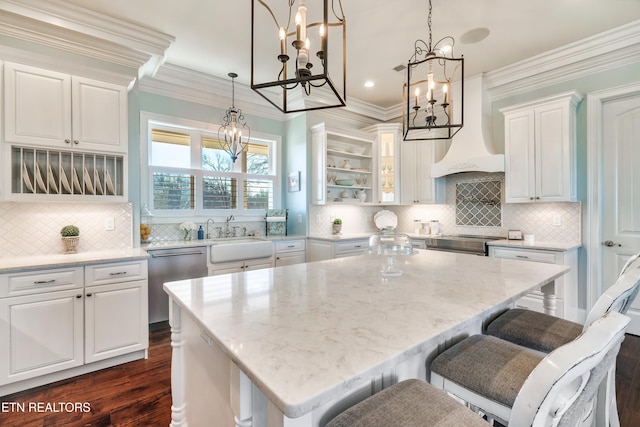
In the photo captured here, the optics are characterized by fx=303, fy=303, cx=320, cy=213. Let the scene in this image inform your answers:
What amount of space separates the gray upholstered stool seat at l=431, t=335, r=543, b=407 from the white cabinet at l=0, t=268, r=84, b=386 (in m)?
2.62

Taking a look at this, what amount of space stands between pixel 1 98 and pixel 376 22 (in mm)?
3136

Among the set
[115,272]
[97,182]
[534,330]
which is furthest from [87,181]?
[534,330]

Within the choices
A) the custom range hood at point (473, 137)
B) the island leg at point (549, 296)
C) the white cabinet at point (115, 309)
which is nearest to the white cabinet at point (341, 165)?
the custom range hood at point (473, 137)

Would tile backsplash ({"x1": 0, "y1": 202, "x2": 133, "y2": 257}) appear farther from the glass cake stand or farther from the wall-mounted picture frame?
the glass cake stand

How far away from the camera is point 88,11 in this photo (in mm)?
2561

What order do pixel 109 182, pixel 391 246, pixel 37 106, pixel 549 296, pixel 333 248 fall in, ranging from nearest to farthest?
pixel 391 246 → pixel 549 296 → pixel 37 106 → pixel 109 182 → pixel 333 248

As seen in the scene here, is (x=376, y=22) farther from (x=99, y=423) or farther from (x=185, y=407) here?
(x=99, y=423)

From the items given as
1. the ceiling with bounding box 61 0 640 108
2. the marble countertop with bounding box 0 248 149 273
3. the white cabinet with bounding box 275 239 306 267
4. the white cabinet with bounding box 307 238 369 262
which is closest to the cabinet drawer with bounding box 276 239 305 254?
the white cabinet with bounding box 275 239 306 267

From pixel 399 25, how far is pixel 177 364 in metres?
3.23

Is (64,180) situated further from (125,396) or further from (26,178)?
(125,396)

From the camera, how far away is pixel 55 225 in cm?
273

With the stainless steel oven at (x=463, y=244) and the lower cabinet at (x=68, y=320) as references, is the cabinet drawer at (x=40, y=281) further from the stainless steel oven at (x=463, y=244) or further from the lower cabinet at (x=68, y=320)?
the stainless steel oven at (x=463, y=244)

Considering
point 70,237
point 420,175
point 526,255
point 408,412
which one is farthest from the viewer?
point 420,175

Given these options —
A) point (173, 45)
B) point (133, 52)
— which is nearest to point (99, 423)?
point (133, 52)
